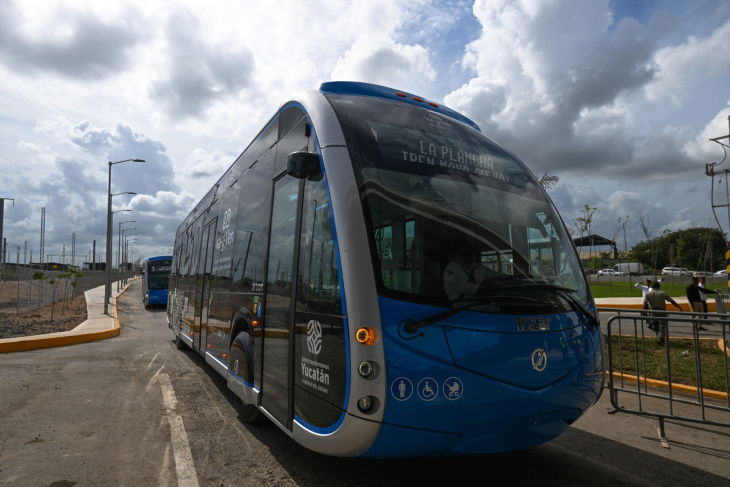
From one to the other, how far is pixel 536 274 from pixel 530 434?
118 centimetres

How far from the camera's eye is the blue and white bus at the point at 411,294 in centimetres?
321

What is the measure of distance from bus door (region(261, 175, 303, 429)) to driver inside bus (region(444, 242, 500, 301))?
1.32 m

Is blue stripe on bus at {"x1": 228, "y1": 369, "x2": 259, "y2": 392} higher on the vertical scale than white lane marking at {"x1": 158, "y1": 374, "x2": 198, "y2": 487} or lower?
higher

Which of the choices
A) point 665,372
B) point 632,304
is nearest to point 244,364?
point 665,372

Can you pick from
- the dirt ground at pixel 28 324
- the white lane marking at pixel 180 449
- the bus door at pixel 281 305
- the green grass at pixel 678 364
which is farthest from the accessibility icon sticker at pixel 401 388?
the dirt ground at pixel 28 324

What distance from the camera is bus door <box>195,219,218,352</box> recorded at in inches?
312

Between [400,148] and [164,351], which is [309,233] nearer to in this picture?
[400,148]

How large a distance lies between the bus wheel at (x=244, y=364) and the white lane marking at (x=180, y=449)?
68 cm

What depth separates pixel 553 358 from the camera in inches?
142

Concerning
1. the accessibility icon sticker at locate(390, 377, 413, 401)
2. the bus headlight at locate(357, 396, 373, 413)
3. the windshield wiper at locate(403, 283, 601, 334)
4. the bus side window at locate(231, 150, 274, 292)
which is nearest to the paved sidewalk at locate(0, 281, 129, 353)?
the bus side window at locate(231, 150, 274, 292)

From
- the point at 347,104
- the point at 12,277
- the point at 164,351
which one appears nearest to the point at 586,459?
the point at 347,104

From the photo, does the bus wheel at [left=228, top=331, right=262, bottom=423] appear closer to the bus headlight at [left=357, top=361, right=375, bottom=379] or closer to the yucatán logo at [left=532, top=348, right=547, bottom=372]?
the bus headlight at [left=357, top=361, right=375, bottom=379]

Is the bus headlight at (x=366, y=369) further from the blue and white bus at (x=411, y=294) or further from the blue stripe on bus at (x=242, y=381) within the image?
the blue stripe on bus at (x=242, y=381)

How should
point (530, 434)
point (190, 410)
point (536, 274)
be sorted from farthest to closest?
point (190, 410) < point (536, 274) < point (530, 434)
